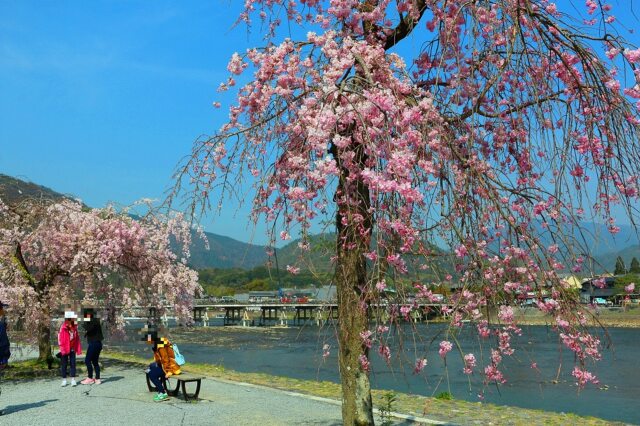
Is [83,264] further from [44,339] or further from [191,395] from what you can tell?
[191,395]

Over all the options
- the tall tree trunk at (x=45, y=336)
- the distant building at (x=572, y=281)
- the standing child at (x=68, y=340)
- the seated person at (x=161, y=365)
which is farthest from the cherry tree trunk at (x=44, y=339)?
the distant building at (x=572, y=281)

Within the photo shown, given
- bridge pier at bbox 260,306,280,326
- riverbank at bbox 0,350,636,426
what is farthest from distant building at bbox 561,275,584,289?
bridge pier at bbox 260,306,280,326

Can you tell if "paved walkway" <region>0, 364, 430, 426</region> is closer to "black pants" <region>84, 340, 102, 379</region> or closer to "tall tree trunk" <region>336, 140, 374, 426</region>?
"black pants" <region>84, 340, 102, 379</region>

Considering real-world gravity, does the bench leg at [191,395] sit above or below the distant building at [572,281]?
below

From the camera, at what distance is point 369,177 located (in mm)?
4777

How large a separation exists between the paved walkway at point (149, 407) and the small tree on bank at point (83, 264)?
290 cm

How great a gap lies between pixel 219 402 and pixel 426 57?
7.74 meters

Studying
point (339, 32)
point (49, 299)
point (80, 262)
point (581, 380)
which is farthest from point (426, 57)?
point (49, 299)

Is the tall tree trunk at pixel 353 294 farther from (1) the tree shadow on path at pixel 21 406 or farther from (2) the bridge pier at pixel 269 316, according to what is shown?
(2) the bridge pier at pixel 269 316

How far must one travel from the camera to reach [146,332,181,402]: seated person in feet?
39.8

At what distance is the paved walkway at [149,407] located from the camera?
33.8ft

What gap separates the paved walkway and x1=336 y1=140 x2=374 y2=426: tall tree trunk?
2.91 meters

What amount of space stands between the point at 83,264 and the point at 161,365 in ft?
18.8

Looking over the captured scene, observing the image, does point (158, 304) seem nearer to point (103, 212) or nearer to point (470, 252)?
point (103, 212)
